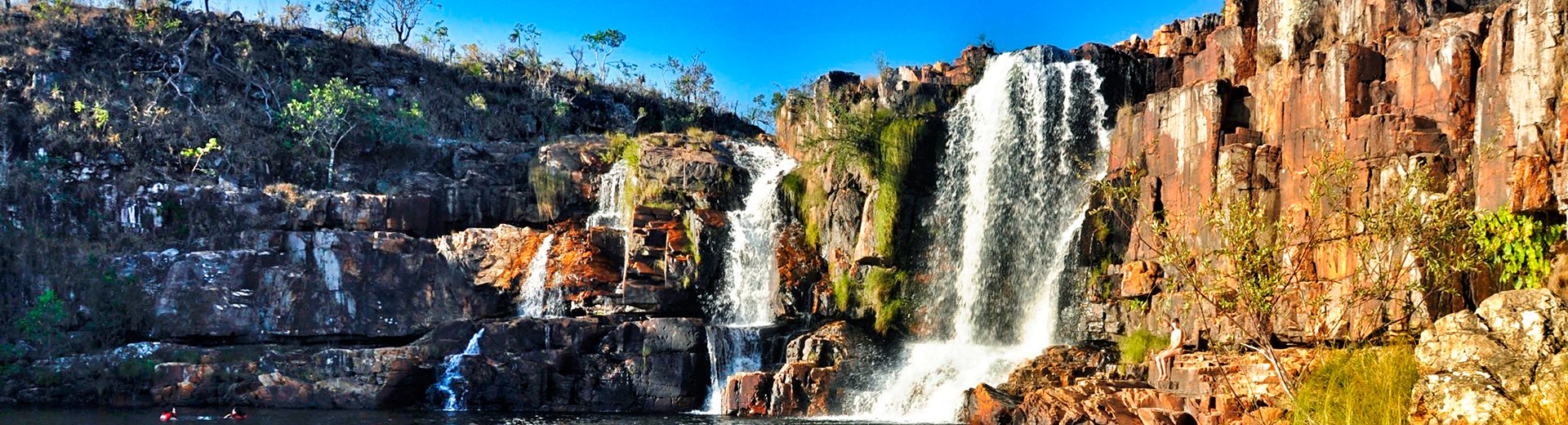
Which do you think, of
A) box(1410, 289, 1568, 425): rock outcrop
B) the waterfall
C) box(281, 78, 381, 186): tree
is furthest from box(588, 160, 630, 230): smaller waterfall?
box(1410, 289, 1568, 425): rock outcrop

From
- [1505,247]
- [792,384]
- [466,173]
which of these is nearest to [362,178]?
[466,173]

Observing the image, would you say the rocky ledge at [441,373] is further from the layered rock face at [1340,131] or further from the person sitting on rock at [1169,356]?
the person sitting on rock at [1169,356]

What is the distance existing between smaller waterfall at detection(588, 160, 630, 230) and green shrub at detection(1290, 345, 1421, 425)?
26.2m

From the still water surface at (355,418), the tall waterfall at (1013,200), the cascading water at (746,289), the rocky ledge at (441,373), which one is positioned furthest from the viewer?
the tall waterfall at (1013,200)

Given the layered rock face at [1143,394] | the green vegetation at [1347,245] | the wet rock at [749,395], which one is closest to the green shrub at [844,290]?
the wet rock at [749,395]

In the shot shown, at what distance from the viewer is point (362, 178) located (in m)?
50.1

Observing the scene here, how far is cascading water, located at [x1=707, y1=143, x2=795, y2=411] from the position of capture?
36031 mm

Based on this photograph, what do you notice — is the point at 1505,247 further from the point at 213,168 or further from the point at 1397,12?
the point at 213,168

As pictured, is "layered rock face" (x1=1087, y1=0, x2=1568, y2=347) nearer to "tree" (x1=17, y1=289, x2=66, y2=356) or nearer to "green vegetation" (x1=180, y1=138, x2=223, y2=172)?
"tree" (x1=17, y1=289, x2=66, y2=356)

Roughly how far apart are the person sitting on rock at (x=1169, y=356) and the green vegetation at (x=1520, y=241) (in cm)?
640

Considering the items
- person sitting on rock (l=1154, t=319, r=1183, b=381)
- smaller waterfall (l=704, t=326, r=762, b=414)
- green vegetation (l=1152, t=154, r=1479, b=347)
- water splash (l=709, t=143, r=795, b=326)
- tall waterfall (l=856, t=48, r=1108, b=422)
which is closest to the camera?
green vegetation (l=1152, t=154, r=1479, b=347)

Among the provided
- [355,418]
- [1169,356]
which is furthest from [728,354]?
[1169,356]

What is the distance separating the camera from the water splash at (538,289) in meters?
40.3

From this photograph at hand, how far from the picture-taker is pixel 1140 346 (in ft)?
105
